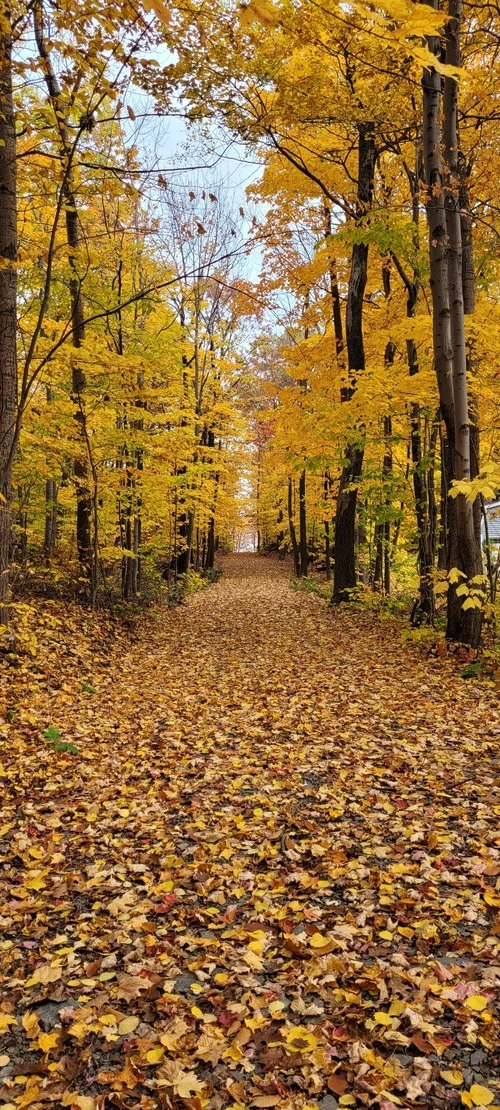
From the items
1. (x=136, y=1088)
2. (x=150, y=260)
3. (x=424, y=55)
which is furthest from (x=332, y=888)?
(x=150, y=260)

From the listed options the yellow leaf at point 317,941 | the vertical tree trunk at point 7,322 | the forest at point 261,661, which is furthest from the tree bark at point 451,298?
the yellow leaf at point 317,941

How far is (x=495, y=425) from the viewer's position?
9.04m

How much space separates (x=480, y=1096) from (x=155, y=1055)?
1.20 meters

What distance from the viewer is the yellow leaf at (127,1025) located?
7.95 ft

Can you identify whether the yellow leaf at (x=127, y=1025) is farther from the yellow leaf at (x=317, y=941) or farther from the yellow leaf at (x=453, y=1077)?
the yellow leaf at (x=453, y=1077)

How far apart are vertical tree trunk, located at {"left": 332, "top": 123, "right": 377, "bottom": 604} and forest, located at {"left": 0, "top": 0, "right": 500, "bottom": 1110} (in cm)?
9

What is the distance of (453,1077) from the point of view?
2121 millimetres

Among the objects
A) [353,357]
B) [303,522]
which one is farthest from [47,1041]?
[303,522]

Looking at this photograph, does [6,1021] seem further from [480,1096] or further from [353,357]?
[353,357]

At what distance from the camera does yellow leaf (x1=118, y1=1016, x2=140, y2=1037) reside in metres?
2.42

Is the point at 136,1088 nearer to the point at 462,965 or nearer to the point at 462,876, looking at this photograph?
the point at 462,965

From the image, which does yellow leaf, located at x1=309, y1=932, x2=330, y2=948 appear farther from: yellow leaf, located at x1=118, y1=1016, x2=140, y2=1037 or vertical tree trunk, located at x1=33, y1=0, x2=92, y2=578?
vertical tree trunk, located at x1=33, y1=0, x2=92, y2=578

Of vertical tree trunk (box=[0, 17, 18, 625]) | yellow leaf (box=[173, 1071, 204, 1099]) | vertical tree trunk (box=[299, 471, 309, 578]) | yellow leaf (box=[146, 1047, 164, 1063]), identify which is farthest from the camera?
vertical tree trunk (box=[299, 471, 309, 578])

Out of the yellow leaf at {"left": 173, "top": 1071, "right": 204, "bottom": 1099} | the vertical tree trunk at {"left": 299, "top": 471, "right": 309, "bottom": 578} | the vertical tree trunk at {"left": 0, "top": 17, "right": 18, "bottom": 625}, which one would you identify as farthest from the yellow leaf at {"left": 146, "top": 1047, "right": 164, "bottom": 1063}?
the vertical tree trunk at {"left": 299, "top": 471, "right": 309, "bottom": 578}
